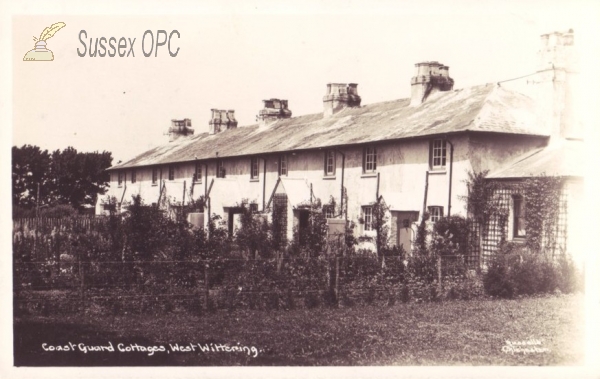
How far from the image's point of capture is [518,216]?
23.9 metres

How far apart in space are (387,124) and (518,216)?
709cm

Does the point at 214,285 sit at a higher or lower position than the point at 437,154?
lower

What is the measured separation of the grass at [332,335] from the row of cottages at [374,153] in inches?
347

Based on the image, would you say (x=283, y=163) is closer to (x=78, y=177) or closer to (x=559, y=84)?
(x=559, y=84)

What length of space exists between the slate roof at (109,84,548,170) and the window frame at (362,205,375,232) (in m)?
2.65

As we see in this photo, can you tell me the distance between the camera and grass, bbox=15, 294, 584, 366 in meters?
13.6

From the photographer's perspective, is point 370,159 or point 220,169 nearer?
point 370,159

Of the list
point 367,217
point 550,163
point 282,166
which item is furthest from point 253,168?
point 550,163

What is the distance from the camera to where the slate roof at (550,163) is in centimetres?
2245

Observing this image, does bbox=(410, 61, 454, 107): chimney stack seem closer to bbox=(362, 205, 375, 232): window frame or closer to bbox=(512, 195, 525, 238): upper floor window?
bbox=(362, 205, 375, 232): window frame

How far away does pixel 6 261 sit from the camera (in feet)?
46.5

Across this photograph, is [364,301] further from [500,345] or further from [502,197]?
[502,197]
